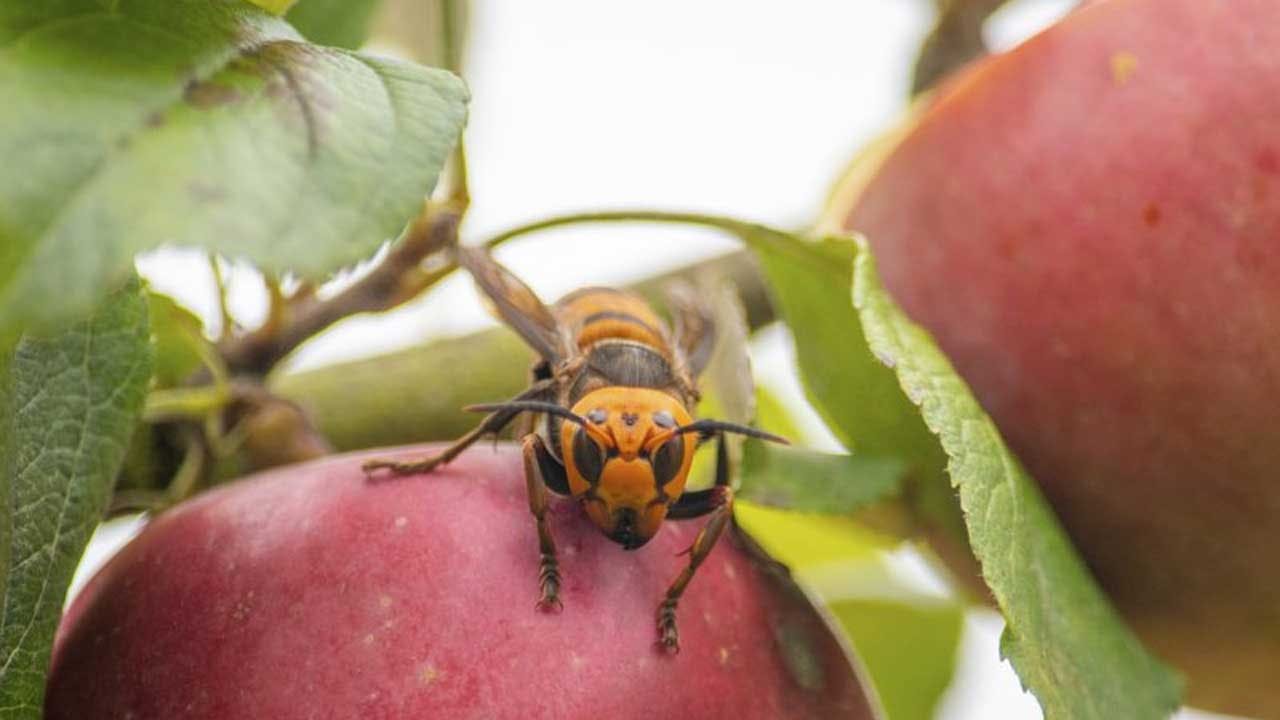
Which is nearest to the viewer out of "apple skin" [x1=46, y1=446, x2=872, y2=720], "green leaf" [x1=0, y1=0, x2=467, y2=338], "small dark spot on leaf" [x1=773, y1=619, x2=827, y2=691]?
"green leaf" [x1=0, y1=0, x2=467, y2=338]

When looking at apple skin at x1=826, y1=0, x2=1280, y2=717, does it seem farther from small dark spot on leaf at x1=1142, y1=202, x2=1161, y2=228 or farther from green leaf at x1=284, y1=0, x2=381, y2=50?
green leaf at x1=284, y1=0, x2=381, y2=50

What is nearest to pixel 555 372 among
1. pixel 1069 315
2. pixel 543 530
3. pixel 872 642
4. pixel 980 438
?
pixel 543 530

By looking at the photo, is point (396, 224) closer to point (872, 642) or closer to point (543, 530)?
point (543, 530)

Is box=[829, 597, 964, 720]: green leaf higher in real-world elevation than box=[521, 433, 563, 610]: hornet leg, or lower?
lower

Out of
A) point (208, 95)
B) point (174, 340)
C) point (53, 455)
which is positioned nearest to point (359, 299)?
point (174, 340)

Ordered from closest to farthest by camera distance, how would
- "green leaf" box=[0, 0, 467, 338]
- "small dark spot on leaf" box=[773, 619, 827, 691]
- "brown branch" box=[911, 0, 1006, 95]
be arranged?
"green leaf" box=[0, 0, 467, 338] → "small dark spot on leaf" box=[773, 619, 827, 691] → "brown branch" box=[911, 0, 1006, 95]

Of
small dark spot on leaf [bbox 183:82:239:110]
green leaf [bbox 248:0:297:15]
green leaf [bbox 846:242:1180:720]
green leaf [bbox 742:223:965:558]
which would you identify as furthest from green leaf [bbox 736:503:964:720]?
small dark spot on leaf [bbox 183:82:239:110]
